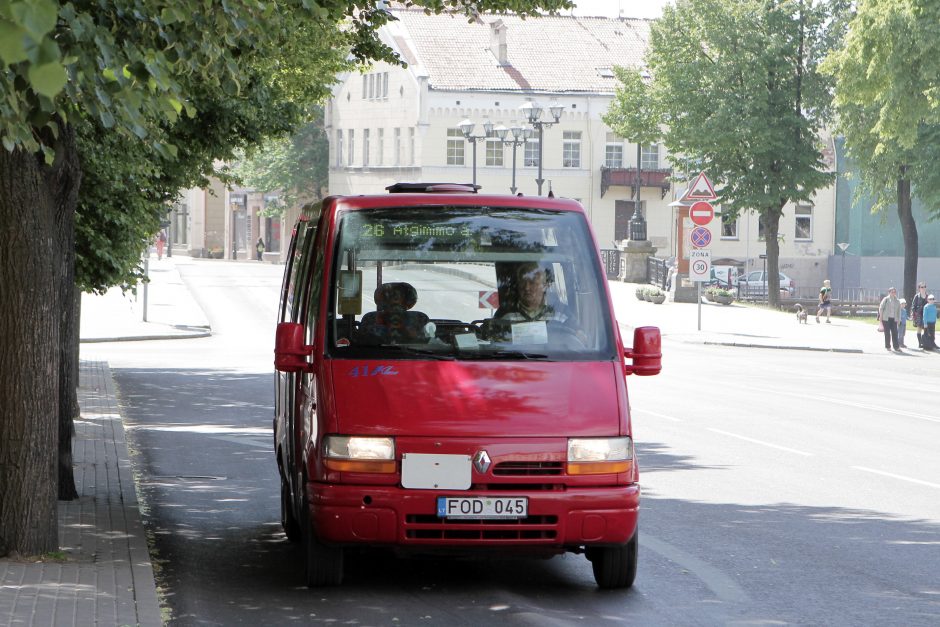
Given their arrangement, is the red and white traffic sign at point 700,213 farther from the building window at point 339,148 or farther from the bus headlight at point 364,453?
the building window at point 339,148

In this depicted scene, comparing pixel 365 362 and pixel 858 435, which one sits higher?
pixel 365 362

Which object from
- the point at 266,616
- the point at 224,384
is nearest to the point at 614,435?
the point at 266,616

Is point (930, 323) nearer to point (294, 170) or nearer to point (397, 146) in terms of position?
point (397, 146)

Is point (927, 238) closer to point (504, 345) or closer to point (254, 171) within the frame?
point (254, 171)

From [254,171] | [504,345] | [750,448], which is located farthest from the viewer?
[254,171]

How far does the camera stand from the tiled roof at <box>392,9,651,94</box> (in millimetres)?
76750

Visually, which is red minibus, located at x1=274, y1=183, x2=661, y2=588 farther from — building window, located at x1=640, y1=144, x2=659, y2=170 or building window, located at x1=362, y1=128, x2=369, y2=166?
building window, located at x1=362, y1=128, x2=369, y2=166

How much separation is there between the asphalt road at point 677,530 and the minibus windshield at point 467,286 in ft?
4.43

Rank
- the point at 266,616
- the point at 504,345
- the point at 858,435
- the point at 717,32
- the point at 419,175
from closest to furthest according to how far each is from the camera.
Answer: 1. the point at 266,616
2. the point at 504,345
3. the point at 858,435
4. the point at 717,32
5. the point at 419,175

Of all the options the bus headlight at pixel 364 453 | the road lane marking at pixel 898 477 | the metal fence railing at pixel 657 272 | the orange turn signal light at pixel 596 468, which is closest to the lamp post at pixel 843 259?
the metal fence railing at pixel 657 272

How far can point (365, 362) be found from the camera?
847 centimetres

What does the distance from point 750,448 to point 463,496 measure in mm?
8876

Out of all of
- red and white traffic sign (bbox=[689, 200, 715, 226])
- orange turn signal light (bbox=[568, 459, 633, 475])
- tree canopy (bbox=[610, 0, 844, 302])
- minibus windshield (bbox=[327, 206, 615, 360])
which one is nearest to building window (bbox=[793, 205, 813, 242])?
tree canopy (bbox=[610, 0, 844, 302])

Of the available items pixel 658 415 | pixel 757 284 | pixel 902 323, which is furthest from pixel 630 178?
pixel 658 415
